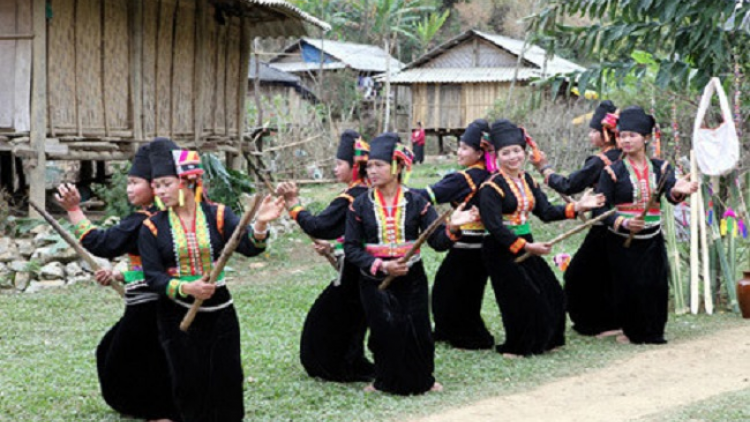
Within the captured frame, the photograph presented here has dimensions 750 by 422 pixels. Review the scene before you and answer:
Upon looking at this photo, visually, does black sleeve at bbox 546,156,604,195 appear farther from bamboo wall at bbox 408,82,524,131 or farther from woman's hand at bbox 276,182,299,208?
bamboo wall at bbox 408,82,524,131

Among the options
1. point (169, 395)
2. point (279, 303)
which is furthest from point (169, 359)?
point (279, 303)

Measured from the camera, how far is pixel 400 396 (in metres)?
6.80

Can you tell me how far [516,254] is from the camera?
791 cm

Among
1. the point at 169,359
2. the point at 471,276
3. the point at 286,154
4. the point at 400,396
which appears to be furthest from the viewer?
the point at 286,154

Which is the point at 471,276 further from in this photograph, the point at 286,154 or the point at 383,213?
the point at 286,154

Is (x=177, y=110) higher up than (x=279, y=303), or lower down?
higher up

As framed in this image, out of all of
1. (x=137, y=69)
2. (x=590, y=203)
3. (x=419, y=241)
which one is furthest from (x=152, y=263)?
(x=137, y=69)

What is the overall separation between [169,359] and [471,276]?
337cm

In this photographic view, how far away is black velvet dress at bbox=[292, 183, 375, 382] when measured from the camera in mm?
7203

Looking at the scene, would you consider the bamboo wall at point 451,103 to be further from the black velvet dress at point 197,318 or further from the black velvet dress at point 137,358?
the black velvet dress at point 197,318

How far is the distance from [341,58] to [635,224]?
96.2 ft

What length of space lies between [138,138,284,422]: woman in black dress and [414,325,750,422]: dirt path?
4.38ft

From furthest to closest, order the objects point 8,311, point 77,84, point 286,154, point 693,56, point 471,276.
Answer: point 286,154
point 77,84
point 693,56
point 8,311
point 471,276

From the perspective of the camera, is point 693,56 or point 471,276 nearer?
point 471,276
